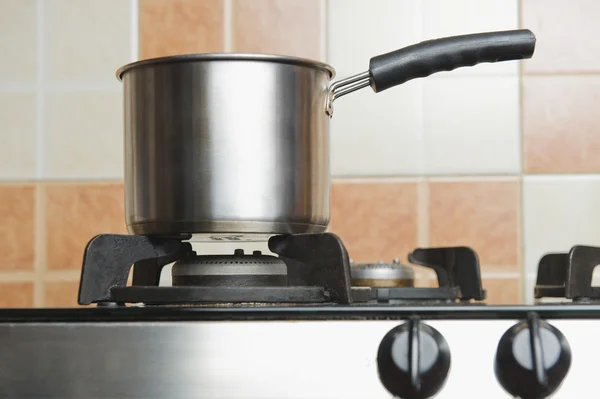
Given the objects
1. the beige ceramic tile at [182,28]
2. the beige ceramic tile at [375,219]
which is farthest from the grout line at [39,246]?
the beige ceramic tile at [375,219]

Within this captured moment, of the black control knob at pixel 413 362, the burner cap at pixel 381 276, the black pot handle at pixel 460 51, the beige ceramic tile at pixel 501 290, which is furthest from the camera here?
the beige ceramic tile at pixel 501 290

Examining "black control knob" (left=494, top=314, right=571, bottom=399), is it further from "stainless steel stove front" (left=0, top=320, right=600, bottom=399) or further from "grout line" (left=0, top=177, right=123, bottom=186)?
"grout line" (left=0, top=177, right=123, bottom=186)

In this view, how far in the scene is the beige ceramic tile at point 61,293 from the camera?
1.06 metres

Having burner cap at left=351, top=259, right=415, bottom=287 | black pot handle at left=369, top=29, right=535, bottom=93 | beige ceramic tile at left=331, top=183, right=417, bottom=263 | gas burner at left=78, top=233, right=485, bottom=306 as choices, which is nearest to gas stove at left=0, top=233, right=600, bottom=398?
gas burner at left=78, top=233, right=485, bottom=306

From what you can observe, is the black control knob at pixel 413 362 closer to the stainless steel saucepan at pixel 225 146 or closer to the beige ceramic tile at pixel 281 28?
the stainless steel saucepan at pixel 225 146

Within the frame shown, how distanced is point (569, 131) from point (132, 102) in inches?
25.8

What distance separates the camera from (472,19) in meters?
1.08

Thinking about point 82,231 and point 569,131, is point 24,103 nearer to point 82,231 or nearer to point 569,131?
point 82,231

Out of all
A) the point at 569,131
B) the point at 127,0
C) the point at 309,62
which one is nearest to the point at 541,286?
the point at 569,131

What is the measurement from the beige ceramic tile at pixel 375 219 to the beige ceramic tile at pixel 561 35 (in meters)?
0.25

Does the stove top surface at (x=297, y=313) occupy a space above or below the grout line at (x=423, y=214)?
below

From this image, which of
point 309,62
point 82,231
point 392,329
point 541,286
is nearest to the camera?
point 392,329

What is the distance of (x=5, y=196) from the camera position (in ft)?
3.54

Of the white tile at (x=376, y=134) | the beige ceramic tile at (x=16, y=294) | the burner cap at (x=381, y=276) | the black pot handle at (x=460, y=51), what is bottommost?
the beige ceramic tile at (x=16, y=294)
